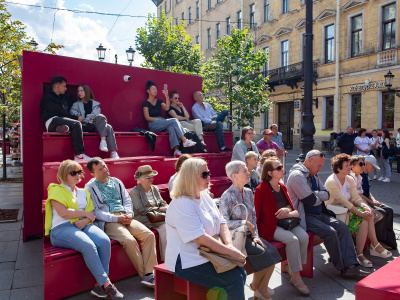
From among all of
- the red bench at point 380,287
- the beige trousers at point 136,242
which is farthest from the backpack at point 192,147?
the red bench at point 380,287

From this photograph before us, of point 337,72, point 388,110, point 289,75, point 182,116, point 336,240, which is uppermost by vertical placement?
point 289,75

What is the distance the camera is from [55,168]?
18.2ft

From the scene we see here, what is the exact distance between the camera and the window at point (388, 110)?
19.6 m

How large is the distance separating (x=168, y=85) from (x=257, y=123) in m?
21.9

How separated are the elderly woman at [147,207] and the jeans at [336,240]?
75.9 inches

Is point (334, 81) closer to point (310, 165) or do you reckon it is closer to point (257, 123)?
point (257, 123)

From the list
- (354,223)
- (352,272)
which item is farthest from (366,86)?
(352,272)

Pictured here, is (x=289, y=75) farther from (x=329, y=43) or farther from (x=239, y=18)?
(x=239, y=18)

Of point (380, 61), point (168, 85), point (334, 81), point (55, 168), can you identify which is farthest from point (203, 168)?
point (334, 81)

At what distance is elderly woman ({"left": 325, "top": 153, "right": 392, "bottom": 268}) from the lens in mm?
5391

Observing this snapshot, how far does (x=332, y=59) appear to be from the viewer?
23.1 metres

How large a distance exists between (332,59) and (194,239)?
22498 millimetres

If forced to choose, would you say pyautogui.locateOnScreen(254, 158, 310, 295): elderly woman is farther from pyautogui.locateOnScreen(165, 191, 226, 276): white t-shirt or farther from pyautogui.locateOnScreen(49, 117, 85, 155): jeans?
pyautogui.locateOnScreen(49, 117, 85, 155): jeans

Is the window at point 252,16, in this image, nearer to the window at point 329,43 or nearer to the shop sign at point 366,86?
the window at point 329,43
